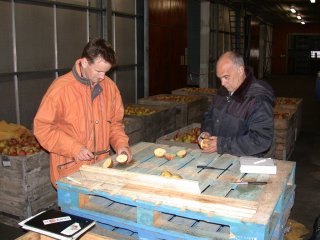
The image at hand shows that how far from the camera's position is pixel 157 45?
1155cm

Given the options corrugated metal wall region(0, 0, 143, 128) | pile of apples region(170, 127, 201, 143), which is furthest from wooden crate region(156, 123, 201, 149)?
corrugated metal wall region(0, 0, 143, 128)

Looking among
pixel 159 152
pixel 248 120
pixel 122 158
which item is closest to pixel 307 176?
pixel 248 120

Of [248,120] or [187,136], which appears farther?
[187,136]

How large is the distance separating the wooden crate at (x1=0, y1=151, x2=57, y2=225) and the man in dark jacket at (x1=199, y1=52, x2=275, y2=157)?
2.24 m

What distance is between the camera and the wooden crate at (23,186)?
4.57m

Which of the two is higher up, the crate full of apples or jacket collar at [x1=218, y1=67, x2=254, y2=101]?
jacket collar at [x1=218, y1=67, x2=254, y2=101]

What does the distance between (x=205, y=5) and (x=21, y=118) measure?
10.1 m

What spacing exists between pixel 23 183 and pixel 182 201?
2968 millimetres

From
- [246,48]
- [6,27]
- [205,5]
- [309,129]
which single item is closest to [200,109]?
[309,129]

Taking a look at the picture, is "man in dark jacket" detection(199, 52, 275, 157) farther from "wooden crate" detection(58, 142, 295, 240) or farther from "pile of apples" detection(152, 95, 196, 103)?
"pile of apples" detection(152, 95, 196, 103)

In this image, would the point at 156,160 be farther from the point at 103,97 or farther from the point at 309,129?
the point at 309,129

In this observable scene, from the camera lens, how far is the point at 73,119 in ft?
10.2

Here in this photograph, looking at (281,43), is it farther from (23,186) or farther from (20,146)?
(23,186)

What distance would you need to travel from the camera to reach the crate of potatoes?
4575 mm
